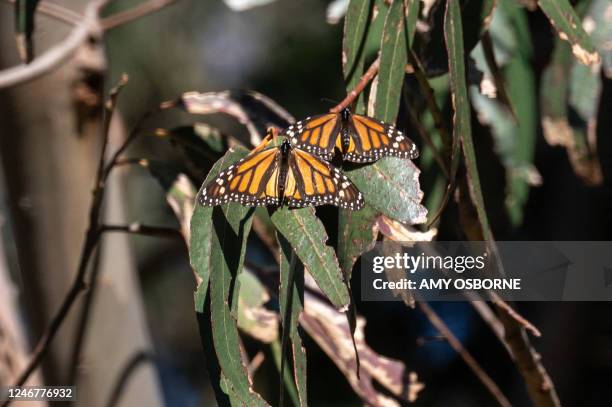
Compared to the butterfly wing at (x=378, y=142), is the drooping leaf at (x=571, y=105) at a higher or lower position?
lower

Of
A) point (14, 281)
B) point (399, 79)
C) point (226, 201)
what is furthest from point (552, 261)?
point (14, 281)

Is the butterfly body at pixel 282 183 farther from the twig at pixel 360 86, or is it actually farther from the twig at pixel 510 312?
the twig at pixel 510 312

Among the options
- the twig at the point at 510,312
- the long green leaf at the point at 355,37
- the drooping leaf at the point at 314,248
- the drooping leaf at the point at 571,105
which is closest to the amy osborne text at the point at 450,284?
the twig at the point at 510,312

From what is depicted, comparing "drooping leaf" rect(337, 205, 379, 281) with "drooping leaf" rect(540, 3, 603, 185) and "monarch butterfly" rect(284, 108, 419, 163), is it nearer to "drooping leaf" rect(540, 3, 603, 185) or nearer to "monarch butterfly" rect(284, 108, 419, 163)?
"monarch butterfly" rect(284, 108, 419, 163)

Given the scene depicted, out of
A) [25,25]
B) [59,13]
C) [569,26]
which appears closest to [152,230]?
[25,25]

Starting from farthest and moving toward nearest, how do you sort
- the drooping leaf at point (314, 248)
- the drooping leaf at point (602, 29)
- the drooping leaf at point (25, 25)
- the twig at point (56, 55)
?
the drooping leaf at point (602, 29) → the twig at point (56, 55) → the drooping leaf at point (25, 25) → the drooping leaf at point (314, 248)

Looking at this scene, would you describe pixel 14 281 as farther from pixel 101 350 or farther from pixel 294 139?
pixel 294 139

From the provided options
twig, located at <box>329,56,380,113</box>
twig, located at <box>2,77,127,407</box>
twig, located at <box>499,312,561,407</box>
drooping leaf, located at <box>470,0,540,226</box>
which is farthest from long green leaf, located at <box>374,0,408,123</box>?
drooping leaf, located at <box>470,0,540,226</box>
